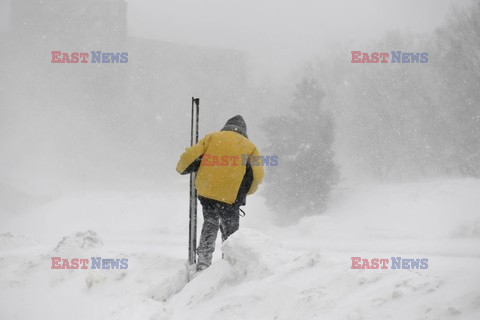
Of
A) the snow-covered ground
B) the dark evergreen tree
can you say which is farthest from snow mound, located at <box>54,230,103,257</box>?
the dark evergreen tree

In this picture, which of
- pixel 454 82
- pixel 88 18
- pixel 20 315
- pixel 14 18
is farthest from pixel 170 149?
pixel 20 315

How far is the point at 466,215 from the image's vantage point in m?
A: 15.4

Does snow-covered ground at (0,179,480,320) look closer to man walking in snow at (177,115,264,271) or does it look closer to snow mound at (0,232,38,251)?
snow mound at (0,232,38,251)

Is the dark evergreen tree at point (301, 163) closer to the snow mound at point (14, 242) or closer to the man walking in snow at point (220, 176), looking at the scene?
the snow mound at point (14, 242)

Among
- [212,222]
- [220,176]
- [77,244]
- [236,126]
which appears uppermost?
A: [236,126]

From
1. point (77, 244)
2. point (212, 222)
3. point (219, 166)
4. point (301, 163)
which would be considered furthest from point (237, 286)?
point (301, 163)

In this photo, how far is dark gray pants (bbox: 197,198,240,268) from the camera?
14.5ft

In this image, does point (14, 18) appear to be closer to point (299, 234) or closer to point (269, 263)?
point (299, 234)

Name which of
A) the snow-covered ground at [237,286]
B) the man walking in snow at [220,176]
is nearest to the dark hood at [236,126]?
the man walking in snow at [220,176]

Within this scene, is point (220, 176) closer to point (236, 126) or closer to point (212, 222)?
point (212, 222)

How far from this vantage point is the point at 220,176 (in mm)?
4301

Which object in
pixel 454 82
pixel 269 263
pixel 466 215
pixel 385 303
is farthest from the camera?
pixel 454 82

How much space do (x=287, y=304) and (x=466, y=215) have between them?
50.7 feet

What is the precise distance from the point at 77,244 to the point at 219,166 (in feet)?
8.89
